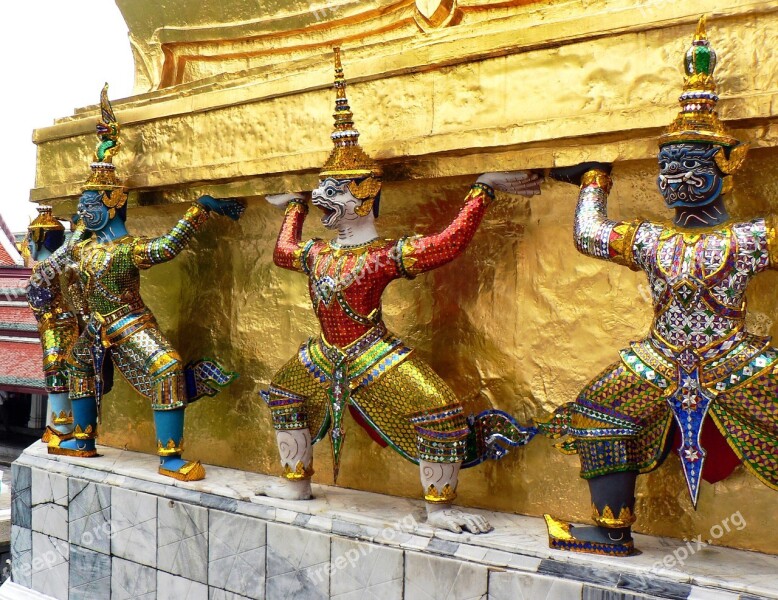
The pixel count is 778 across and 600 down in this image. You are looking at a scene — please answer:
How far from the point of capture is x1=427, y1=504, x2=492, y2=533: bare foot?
10.2 ft

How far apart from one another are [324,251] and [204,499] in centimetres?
126

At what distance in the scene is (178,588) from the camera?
391cm

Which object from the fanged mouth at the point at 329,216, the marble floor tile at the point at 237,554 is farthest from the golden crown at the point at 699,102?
the marble floor tile at the point at 237,554

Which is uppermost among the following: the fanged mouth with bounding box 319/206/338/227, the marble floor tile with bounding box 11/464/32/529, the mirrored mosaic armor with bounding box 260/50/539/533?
→ the fanged mouth with bounding box 319/206/338/227

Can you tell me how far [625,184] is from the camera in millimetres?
3080

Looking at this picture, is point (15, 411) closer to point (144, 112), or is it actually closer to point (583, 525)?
point (144, 112)

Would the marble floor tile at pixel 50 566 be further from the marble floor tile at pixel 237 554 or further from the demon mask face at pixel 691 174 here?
the demon mask face at pixel 691 174

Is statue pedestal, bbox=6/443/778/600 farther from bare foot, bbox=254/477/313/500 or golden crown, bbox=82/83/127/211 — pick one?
golden crown, bbox=82/83/127/211

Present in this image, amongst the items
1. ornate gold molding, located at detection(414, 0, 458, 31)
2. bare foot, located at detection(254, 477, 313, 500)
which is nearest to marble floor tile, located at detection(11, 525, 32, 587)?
bare foot, located at detection(254, 477, 313, 500)

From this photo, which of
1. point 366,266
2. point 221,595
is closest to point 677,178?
point 366,266

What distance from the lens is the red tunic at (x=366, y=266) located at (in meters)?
3.17

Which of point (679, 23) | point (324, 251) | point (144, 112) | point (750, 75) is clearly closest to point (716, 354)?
point (750, 75)

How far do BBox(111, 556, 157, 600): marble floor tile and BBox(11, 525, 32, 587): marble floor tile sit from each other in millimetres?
660

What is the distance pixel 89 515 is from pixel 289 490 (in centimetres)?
123
